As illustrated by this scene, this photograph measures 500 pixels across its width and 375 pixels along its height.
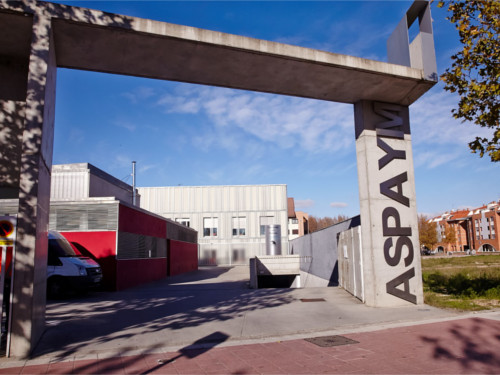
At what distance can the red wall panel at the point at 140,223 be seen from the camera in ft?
56.9

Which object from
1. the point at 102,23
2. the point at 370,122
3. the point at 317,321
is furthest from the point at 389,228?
the point at 102,23

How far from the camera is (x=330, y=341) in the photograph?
665 cm

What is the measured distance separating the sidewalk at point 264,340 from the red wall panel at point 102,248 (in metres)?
5.44

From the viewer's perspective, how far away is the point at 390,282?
10.3 m

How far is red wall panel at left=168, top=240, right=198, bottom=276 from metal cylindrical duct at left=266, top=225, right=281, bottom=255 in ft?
22.6

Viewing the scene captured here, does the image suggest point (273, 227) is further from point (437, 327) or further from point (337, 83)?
point (437, 327)

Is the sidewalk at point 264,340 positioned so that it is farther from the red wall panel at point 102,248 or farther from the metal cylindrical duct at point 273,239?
the metal cylindrical duct at point 273,239

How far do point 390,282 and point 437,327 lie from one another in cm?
282

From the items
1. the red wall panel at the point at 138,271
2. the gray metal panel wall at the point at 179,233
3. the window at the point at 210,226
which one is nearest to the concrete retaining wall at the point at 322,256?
the red wall panel at the point at 138,271

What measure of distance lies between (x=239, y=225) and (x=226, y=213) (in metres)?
2.21

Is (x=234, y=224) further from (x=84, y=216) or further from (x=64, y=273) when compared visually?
(x=64, y=273)

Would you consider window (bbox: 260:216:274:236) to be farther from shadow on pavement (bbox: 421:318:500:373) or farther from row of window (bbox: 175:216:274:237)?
shadow on pavement (bbox: 421:318:500:373)

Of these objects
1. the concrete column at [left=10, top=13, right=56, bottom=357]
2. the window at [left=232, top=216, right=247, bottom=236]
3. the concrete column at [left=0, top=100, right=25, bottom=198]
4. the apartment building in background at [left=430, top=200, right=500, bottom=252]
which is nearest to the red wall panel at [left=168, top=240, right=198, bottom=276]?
the window at [left=232, top=216, right=247, bottom=236]

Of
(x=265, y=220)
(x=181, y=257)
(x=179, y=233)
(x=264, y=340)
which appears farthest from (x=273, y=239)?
(x=265, y=220)
